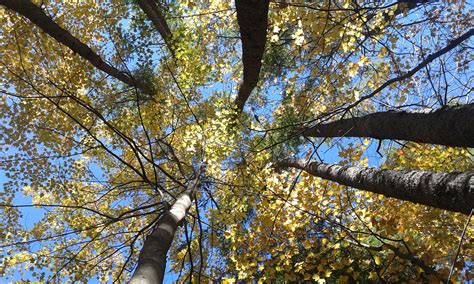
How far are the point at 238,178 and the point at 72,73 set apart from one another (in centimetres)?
381

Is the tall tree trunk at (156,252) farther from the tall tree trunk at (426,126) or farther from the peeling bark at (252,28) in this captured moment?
the peeling bark at (252,28)

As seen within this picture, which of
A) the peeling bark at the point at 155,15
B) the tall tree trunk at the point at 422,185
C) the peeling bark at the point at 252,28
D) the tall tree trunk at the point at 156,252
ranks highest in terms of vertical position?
the peeling bark at the point at 155,15

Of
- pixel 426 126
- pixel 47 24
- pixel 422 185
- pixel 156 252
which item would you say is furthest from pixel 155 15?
pixel 422 185

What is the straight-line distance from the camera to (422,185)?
2.87 metres

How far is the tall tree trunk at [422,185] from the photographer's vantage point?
240 cm

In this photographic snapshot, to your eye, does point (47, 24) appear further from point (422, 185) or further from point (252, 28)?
point (422, 185)

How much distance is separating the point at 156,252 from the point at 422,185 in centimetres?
234

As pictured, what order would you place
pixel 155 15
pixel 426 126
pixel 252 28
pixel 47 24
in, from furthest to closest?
pixel 155 15
pixel 47 24
pixel 252 28
pixel 426 126

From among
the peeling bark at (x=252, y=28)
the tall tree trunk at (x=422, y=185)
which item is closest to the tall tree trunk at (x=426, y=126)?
the tall tree trunk at (x=422, y=185)

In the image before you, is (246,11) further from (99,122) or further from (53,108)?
(99,122)

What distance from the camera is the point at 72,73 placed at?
245 inches

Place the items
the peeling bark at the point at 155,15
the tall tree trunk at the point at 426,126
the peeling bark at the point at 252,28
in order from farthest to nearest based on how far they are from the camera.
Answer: the peeling bark at the point at 155,15, the peeling bark at the point at 252,28, the tall tree trunk at the point at 426,126

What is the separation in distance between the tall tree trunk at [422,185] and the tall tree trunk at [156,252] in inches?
50.7

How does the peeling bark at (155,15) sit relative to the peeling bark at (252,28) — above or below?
above
